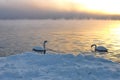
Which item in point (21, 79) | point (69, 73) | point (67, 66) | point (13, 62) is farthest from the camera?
point (13, 62)

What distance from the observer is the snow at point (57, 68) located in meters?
18.3

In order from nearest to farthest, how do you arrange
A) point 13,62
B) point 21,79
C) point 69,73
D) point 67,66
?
point 21,79 < point 69,73 < point 67,66 < point 13,62

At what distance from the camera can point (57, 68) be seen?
20000 mm

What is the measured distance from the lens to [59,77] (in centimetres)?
1800

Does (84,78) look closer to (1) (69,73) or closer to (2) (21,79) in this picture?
(1) (69,73)

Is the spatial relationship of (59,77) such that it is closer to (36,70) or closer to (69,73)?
(69,73)

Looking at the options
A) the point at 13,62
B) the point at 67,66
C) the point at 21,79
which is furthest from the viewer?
the point at 13,62

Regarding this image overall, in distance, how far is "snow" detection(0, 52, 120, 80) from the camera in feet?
60.0

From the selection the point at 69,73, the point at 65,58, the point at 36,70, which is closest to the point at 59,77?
the point at 69,73

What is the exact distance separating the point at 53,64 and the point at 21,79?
14.3 ft

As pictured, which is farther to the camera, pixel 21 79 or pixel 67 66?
pixel 67 66

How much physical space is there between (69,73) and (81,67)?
4.84 feet

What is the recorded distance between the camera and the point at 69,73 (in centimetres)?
1883

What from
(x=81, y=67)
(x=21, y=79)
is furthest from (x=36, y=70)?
(x=81, y=67)
